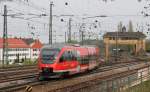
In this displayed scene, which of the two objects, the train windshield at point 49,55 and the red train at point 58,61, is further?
the train windshield at point 49,55

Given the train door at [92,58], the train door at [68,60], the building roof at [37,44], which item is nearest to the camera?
the train door at [68,60]

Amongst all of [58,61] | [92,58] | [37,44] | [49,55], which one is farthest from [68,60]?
[37,44]

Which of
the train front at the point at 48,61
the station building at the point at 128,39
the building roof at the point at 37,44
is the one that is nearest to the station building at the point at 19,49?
the building roof at the point at 37,44

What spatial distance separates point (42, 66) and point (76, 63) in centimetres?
485

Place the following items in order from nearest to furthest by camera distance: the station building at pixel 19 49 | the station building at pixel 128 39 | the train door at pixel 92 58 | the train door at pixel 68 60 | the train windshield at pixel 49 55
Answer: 1. the train windshield at pixel 49 55
2. the train door at pixel 68 60
3. the train door at pixel 92 58
4. the station building at pixel 128 39
5. the station building at pixel 19 49

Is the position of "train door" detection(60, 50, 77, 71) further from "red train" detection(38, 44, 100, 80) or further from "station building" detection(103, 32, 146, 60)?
"station building" detection(103, 32, 146, 60)

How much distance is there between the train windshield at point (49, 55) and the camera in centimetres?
3172

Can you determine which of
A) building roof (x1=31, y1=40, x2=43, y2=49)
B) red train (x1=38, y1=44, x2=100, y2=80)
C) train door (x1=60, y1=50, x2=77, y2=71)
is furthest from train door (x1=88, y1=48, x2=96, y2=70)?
building roof (x1=31, y1=40, x2=43, y2=49)

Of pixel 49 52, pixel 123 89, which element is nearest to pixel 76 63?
pixel 49 52

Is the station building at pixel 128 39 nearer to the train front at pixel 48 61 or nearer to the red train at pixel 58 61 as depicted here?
the red train at pixel 58 61

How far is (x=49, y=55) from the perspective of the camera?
3188 centimetres

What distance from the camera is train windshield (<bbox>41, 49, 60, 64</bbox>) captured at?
3172cm

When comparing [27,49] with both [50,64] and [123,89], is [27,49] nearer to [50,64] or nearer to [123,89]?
[50,64]

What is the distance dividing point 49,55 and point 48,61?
1.55ft
